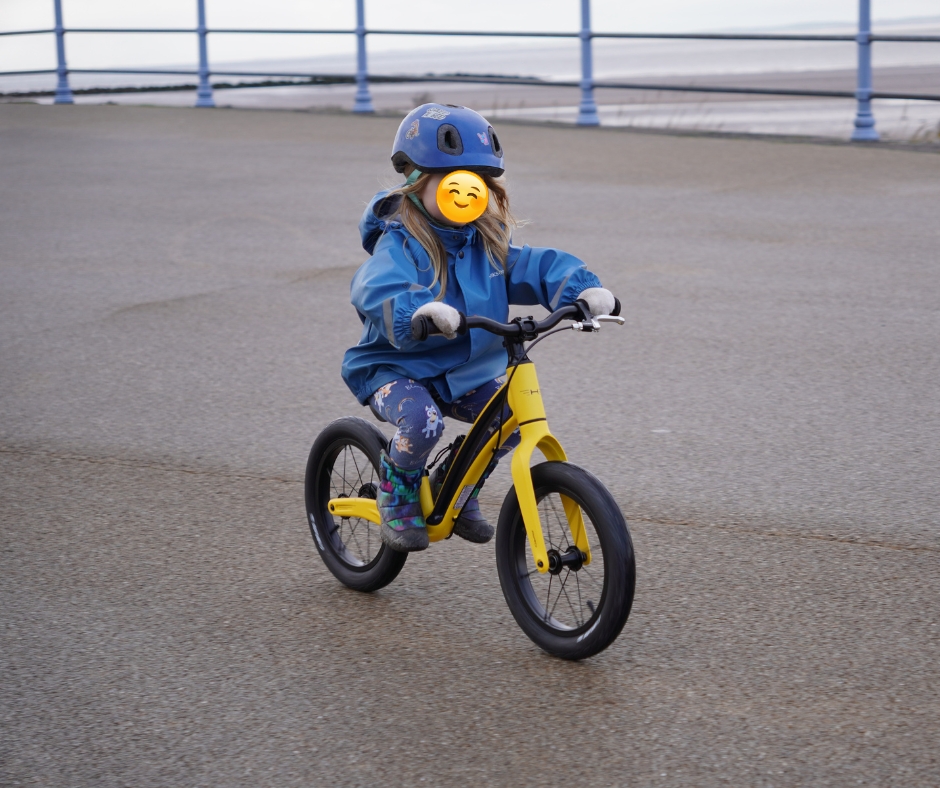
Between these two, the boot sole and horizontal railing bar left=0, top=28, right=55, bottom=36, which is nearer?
the boot sole

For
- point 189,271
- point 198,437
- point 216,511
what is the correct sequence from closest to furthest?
1. point 216,511
2. point 198,437
3. point 189,271

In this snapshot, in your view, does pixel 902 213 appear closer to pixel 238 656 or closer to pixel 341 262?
pixel 341 262

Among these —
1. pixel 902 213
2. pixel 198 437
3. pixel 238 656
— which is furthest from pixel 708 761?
pixel 902 213

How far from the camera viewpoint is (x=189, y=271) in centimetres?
885

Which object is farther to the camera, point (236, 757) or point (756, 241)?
point (756, 241)

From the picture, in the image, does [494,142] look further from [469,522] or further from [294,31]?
[294,31]

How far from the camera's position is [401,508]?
3820mm

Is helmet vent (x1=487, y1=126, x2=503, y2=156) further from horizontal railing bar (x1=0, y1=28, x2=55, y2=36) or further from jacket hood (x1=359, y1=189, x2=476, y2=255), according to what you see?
horizontal railing bar (x1=0, y1=28, x2=55, y2=36)

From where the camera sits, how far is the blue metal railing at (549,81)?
1325 cm

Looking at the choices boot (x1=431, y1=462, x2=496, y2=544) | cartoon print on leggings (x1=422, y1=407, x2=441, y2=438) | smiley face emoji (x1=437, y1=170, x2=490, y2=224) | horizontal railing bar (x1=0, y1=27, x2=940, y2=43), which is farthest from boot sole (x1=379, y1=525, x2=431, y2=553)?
horizontal railing bar (x1=0, y1=27, x2=940, y2=43)

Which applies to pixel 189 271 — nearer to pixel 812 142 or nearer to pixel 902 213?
pixel 902 213

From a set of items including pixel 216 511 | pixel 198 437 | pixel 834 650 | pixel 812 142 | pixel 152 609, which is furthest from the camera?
pixel 812 142

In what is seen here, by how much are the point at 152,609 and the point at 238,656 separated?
0.44 metres

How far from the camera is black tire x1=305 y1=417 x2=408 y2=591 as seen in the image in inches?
158
